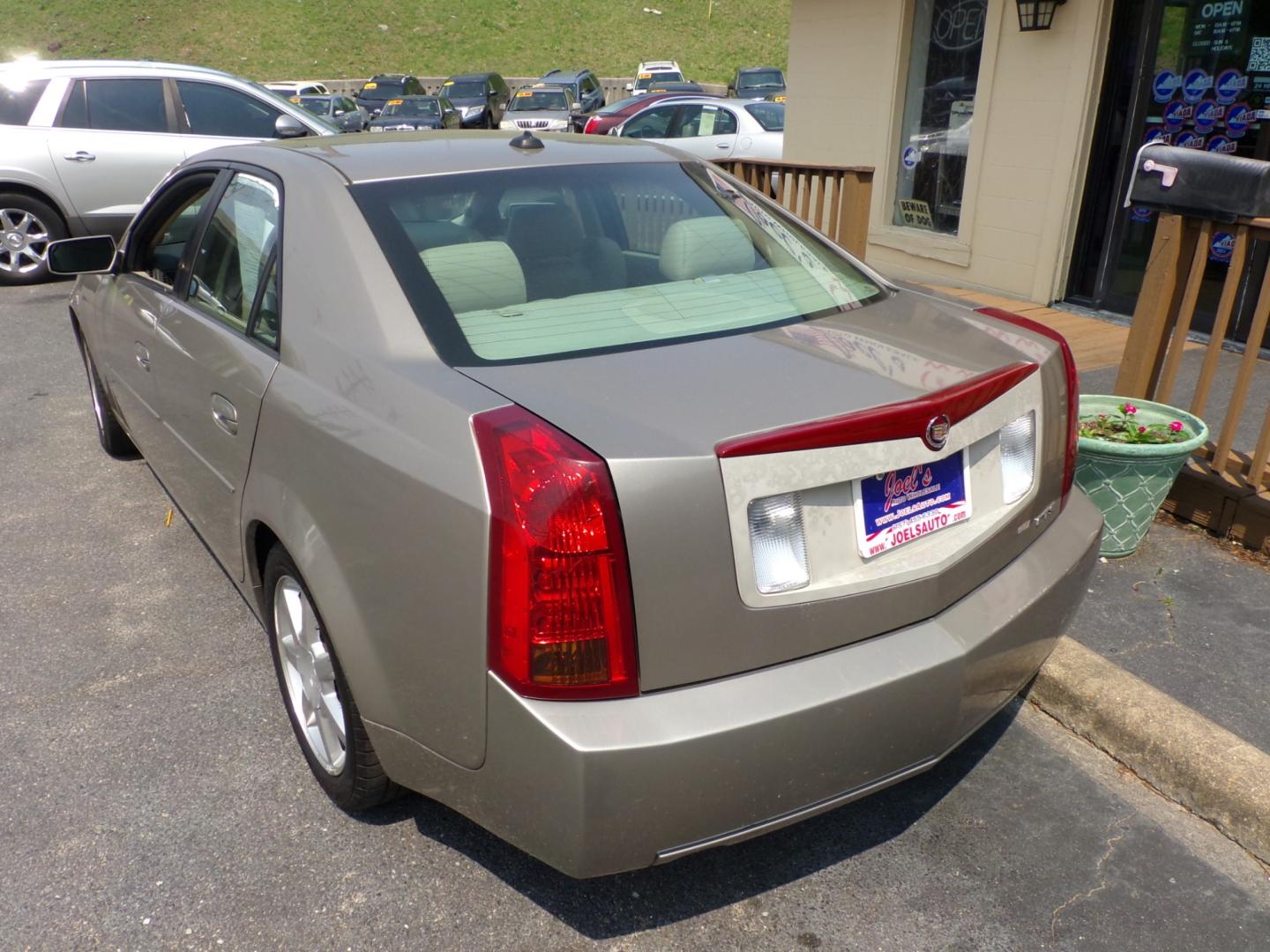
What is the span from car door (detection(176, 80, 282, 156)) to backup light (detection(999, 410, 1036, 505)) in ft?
28.7

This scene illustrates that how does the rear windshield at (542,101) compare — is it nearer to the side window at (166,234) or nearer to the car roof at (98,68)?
the car roof at (98,68)

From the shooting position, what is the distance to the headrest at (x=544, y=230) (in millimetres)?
2697

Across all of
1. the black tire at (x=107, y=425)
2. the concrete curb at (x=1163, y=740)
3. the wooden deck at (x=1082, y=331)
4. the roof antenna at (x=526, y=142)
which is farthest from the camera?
the wooden deck at (x=1082, y=331)

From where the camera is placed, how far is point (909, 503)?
2061 mm

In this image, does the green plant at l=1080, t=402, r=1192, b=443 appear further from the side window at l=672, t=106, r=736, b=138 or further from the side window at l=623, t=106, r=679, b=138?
the side window at l=623, t=106, r=679, b=138

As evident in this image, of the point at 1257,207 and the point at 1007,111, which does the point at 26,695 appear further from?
the point at 1007,111

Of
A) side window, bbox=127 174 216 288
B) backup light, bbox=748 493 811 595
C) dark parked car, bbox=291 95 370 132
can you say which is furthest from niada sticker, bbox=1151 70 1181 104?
dark parked car, bbox=291 95 370 132

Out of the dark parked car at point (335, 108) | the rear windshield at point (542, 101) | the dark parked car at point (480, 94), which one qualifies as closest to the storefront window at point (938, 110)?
the dark parked car at point (335, 108)

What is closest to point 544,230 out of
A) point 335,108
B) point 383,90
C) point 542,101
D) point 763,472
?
point 763,472

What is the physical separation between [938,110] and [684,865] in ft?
24.0

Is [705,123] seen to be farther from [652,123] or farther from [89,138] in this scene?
[89,138]

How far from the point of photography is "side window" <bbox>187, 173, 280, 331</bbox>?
2.75 meters

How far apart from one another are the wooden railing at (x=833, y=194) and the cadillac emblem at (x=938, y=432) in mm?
4140

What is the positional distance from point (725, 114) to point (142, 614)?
1132 cm
